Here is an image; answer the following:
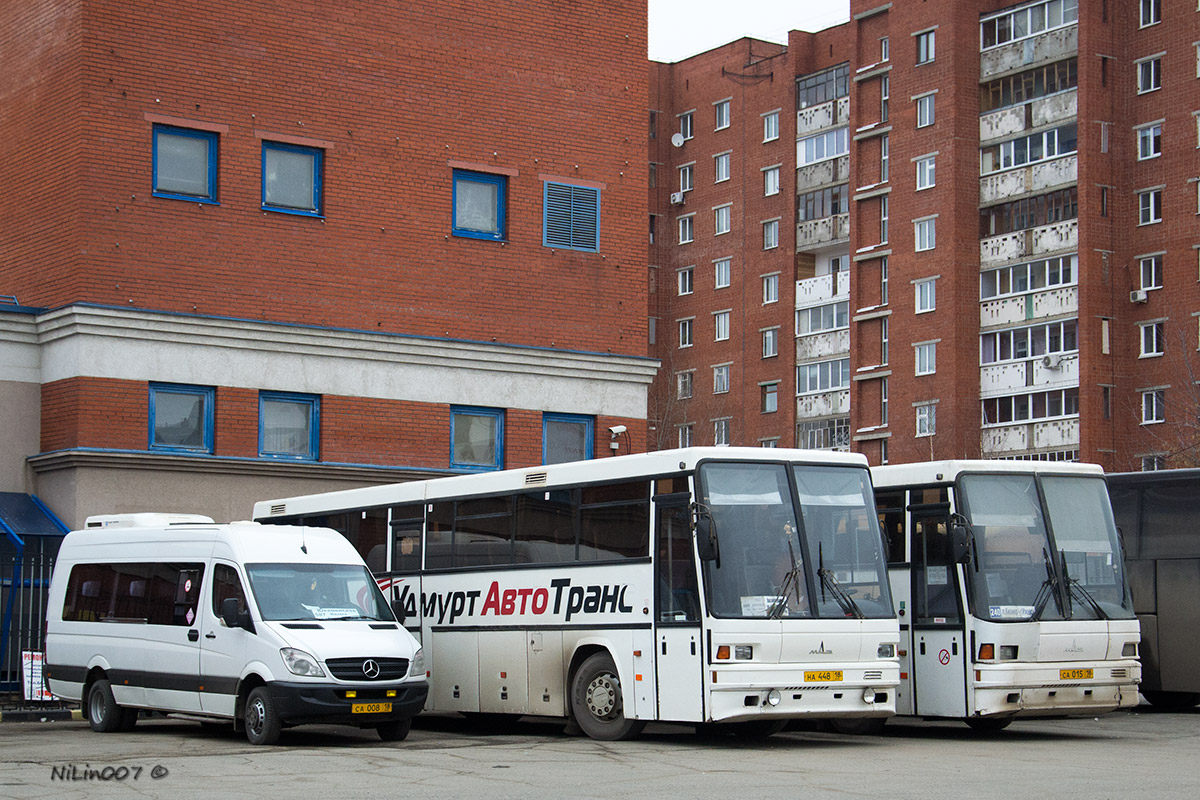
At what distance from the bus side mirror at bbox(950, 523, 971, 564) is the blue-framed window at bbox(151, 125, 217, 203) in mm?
14143

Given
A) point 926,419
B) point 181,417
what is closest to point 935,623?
point 181,417

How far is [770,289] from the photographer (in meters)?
78.2

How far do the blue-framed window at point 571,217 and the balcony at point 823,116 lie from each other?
1774 inches

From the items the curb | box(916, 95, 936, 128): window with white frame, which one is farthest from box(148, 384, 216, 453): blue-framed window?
box(916, 95, 936, 128): window with white frame

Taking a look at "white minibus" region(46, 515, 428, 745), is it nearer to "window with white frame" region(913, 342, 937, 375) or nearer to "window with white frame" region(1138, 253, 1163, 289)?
"window with white frame" region(1138, 253, 1163, 289)

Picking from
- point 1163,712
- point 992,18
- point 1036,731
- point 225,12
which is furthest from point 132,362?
point 992,18

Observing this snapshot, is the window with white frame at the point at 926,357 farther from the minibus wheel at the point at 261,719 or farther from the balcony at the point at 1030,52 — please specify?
the minibus wheel at the point at 261,719

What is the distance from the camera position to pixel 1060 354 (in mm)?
61750

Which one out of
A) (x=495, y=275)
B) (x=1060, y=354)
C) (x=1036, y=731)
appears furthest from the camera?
(x=1060, y=354)

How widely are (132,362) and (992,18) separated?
4845cm

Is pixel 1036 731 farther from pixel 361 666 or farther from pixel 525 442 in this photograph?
pixel 525 442

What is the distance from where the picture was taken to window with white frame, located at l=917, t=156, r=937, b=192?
219 feet

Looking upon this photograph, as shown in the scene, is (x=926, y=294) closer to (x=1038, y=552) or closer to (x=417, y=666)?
(x=1038, y=552)

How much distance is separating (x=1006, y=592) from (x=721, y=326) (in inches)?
2483
